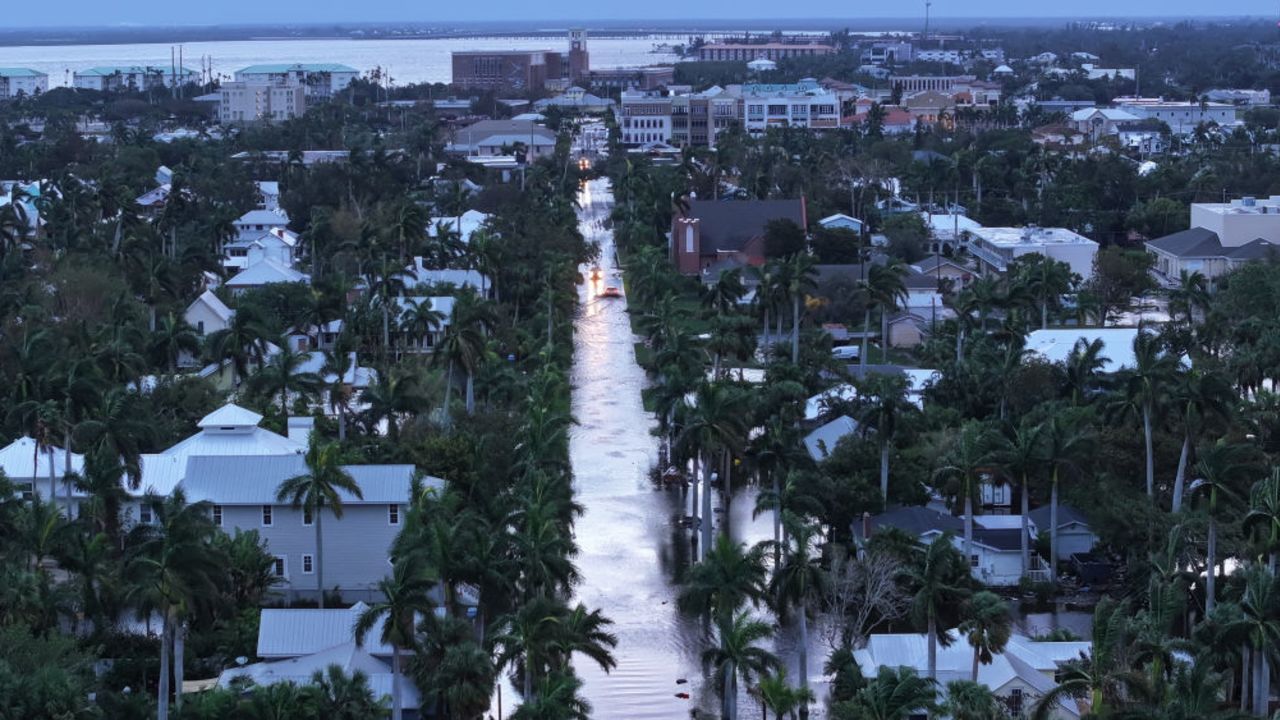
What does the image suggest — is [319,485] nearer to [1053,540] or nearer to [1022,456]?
[1022,456]

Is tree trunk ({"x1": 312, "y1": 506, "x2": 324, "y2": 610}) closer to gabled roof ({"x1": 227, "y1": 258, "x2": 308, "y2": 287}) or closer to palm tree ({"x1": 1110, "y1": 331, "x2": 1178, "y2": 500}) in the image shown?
palm tree ({"x1": 1110, "y1": 331, "x2": 1178, "y2": 500})

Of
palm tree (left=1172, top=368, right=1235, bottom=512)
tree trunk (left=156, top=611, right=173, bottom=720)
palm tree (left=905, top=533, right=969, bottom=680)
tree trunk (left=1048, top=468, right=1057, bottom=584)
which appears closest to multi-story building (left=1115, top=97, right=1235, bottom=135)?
palm tree (left=1172, top=368, right=1235, bottom=512)

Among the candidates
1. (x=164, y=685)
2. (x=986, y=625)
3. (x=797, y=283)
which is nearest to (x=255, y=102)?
(x=797, y=283)

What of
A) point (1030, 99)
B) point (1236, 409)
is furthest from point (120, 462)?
point (1030, 99)

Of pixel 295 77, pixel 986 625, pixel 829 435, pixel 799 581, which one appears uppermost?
pixel 295 77

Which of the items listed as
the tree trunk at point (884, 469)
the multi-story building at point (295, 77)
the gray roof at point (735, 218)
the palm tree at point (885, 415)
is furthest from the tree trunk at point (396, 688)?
the multi-story building at point (295, 77)

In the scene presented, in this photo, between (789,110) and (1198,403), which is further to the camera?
(789,110)
